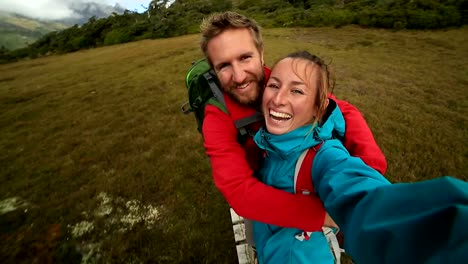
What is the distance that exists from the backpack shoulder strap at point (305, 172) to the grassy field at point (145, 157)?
3.99 ft

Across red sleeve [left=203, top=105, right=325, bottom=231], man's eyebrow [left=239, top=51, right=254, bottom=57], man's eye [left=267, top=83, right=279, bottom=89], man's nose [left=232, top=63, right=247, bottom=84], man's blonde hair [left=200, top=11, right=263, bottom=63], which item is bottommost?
red sleeve [left=203, top=105, right=325, bottom=231]

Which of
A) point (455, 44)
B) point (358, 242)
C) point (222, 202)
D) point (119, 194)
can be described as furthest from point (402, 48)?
point (358, 242)

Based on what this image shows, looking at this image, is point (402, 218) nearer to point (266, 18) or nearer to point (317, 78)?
point (317, 78)

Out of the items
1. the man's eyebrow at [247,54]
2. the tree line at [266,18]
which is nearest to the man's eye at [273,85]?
the man's eyebrow at [247,54]

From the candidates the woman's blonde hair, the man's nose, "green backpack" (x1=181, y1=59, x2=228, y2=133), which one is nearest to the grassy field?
the woman's blonde hair

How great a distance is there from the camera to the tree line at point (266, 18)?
2400cm

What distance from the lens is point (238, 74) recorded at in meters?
2.65

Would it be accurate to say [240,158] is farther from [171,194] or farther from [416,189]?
[171,194]

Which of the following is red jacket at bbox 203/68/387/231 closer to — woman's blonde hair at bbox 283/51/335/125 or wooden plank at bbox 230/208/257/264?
woman's blonde hair at bbox 283/51/335/125

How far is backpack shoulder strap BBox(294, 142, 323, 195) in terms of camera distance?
6.15 feet

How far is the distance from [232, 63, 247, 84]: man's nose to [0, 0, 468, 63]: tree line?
2836 centimetres

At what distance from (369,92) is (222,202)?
911cm

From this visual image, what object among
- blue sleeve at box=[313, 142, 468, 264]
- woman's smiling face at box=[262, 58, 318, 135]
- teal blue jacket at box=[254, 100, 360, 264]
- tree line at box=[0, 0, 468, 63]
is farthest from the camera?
tree line at box=[0, 0, 468, 63]

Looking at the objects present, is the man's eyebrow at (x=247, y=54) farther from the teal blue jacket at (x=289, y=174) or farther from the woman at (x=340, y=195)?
the teal blue jacket at (x=289, y=174)
